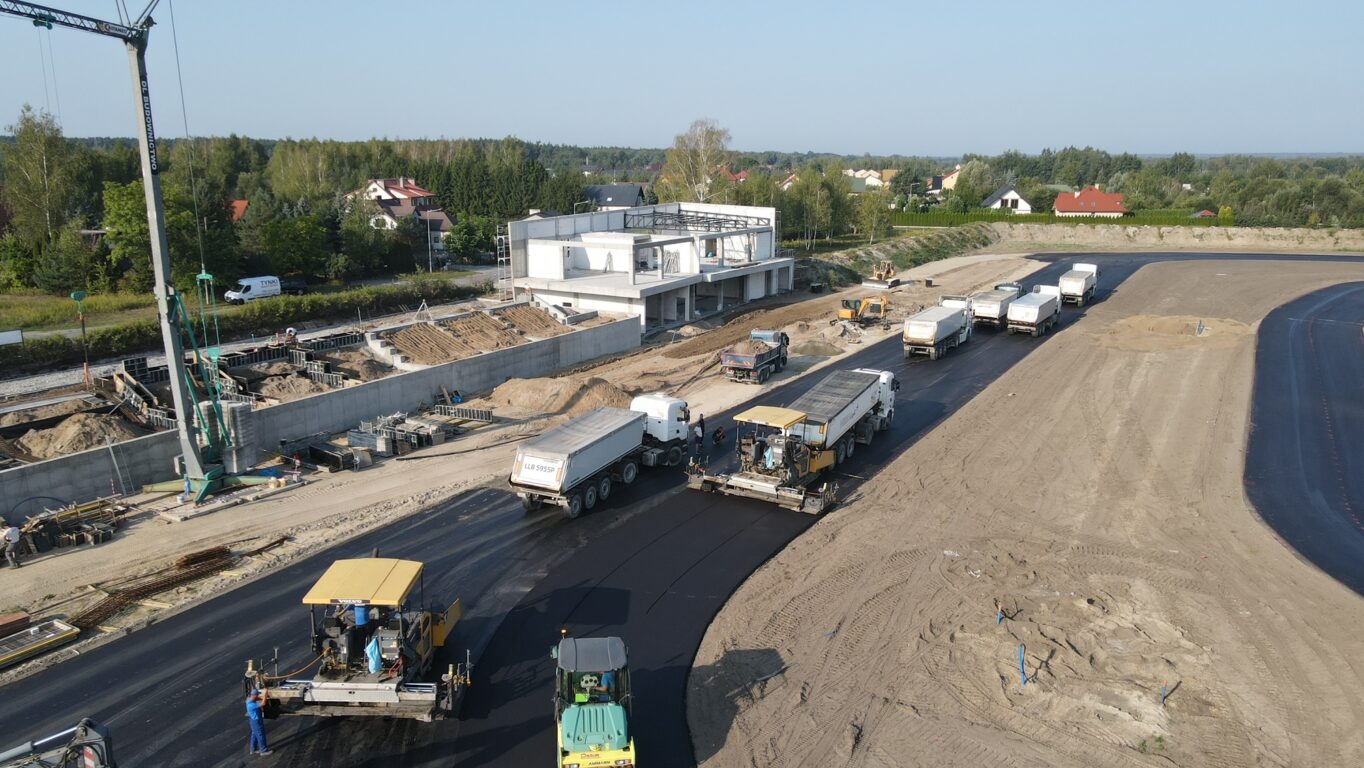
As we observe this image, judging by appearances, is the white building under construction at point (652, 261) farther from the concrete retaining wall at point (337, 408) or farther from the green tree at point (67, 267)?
the green tree at point (67, 267)

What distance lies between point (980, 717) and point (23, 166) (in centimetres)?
6363

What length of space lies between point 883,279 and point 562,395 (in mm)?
39556

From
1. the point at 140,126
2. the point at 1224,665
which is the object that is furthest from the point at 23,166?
the point at 1224,665

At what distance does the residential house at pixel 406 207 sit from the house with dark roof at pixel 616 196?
20.3 m

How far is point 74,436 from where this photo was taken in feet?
82.0

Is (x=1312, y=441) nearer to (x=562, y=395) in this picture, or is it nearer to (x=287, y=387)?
(x=562, y=395)

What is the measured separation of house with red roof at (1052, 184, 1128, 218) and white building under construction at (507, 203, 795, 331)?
74150mm

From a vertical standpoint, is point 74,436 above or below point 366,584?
Result: below

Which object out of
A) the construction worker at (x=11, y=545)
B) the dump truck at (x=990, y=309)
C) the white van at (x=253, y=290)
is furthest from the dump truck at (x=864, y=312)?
the construction worker at (x=11, y=545)

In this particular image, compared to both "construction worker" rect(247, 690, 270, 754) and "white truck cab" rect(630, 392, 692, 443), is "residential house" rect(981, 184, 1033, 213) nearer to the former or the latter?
"white truck cab" rect(630, 392, 692, 443)

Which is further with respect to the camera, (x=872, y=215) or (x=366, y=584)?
(x=872, y=215)

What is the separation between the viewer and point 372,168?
11319 cm

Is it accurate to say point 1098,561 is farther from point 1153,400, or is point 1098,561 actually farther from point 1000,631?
point 1153,400

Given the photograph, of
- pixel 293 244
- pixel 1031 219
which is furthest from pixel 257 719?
pixel 1031 219
